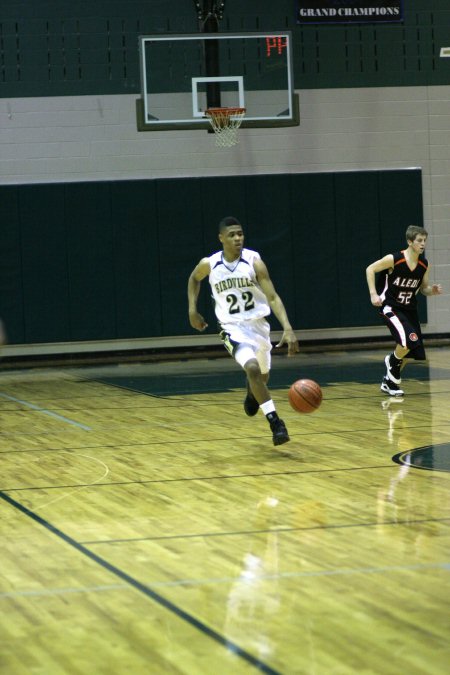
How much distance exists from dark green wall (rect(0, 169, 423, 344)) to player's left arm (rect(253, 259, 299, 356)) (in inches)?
354

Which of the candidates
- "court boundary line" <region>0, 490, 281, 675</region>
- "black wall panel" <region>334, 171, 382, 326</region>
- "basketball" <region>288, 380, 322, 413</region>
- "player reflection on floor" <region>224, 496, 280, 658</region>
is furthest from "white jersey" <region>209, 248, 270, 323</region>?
"black wall panel" <region>334, 171, 382, 326</region>

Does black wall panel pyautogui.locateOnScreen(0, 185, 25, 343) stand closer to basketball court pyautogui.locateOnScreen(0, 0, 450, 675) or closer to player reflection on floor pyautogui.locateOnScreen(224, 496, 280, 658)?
basketball court pyautogui.locateOnScreen(0, 0, 450, 675)

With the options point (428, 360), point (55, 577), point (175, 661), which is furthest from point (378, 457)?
point (428, 360)

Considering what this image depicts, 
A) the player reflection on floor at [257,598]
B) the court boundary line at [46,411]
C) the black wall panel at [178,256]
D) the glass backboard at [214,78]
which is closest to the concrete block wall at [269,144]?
the black wall panel at [178,256]

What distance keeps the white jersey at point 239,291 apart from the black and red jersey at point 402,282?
317cm

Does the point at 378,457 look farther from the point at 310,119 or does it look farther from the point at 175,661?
the point at 310,119

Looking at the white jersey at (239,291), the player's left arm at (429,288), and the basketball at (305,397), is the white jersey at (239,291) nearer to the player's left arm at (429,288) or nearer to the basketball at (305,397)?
the basketball at (305,397)

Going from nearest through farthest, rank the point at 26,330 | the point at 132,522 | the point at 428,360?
the point at 132,522
the point at 428,360
the point at 26,330

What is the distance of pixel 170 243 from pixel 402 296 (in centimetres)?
670

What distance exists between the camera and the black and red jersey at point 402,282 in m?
11.9

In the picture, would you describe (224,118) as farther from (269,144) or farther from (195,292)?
(195,292)

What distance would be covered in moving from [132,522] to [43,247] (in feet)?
38.5

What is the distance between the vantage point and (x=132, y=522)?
6.41m

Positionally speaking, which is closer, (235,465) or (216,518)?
(216,518)
